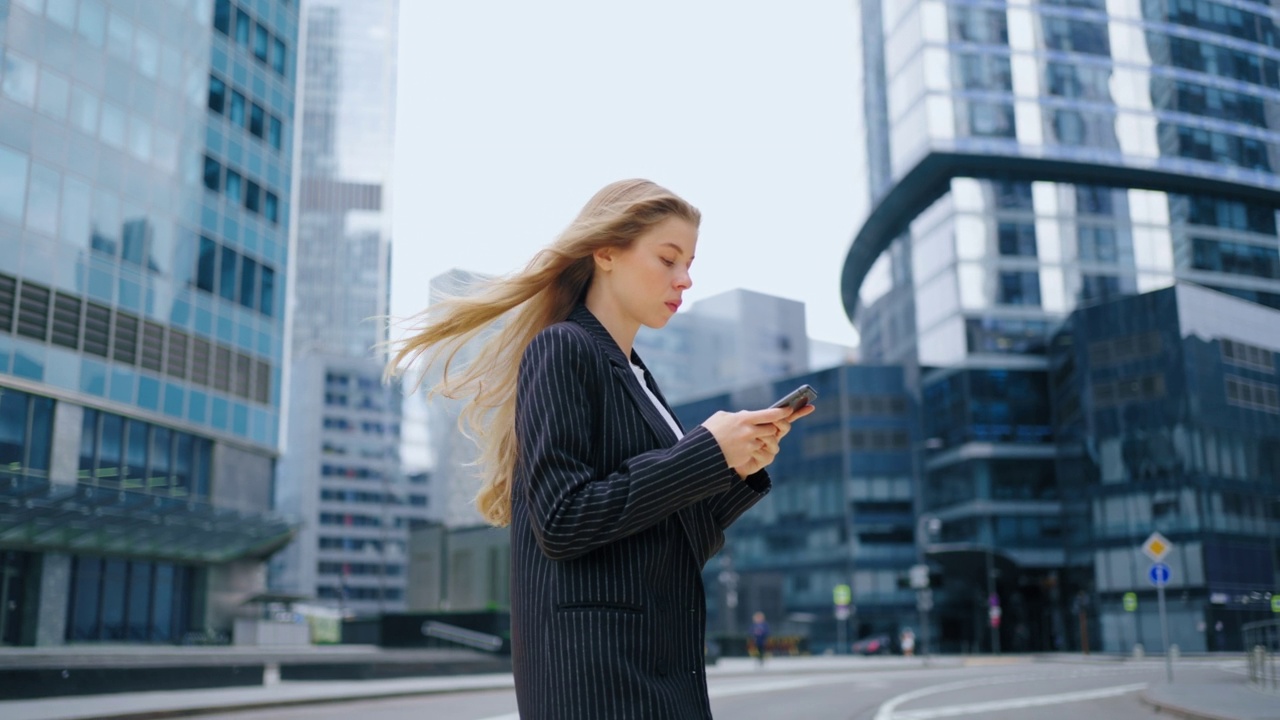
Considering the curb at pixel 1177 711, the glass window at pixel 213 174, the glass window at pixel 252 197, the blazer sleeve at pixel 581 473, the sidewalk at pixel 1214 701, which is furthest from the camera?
the glass window at pixel 252 197

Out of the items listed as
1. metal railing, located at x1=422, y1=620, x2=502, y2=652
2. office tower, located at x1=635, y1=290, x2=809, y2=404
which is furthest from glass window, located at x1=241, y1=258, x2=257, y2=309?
office tower, located at x1=635, y1=290, x2=809, y2=404

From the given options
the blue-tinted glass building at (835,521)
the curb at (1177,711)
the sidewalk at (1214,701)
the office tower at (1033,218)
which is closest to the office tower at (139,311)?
the curb at (1177,711)

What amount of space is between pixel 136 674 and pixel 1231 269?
6972 cm

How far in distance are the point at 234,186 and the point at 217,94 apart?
3.19m

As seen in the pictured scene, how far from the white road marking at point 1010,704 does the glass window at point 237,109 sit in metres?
33.5

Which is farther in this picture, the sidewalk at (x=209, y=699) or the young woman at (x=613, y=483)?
the sidewalk at (x=209, y=699)

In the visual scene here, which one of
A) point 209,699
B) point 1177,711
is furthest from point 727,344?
point 1177,711

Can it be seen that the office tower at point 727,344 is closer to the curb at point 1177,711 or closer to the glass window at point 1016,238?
the glass window at point 1016,238

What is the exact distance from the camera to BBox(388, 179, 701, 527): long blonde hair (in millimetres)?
2201

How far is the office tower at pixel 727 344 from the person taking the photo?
427 feet

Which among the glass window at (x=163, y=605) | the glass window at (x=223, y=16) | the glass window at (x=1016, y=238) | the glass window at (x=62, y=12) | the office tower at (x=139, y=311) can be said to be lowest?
the glass window at (x=163, y=605)

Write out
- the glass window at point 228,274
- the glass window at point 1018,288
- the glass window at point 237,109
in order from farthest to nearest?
the glass window at point 1018,288, the glass window at point 237,109, the glass window at point 228,274

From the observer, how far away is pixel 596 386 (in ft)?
6.63

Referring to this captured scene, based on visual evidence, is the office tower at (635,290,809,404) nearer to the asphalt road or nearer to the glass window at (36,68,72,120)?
the glass window at (36,68,72,120)
